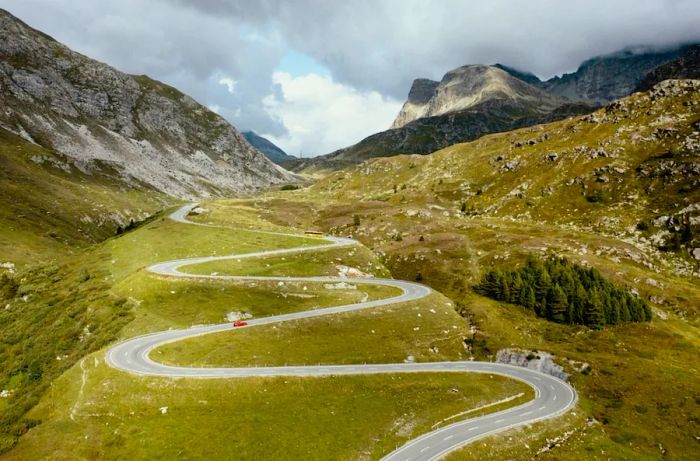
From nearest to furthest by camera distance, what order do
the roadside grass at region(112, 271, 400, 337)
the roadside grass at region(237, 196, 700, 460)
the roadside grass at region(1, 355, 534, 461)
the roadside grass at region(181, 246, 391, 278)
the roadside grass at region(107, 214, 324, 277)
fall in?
the roadside grass at region(1, 355, 534, 461) < the roadside grass at region(237, 196, 700, 460) < the roadside grass at region(112, 271, 400, 337) < the roadside grass at region(181, 246, 391, 278) < the roadside grass at region(107, 214, 324, 277)

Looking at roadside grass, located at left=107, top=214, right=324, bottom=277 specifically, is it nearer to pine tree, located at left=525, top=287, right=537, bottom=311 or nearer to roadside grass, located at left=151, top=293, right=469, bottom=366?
roadside grass, located at left=151, top=293, right=469, bottom=366

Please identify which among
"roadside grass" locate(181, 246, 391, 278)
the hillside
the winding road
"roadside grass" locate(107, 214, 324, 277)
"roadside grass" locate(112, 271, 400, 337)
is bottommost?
the winding road

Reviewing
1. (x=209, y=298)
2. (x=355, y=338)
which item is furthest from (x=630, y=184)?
(x=209, y=298)

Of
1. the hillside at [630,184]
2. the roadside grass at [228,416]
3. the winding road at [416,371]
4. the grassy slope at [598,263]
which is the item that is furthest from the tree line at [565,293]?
the roadside grass at [228,416]

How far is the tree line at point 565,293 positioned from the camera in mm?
93500

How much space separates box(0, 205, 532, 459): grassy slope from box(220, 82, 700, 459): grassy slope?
33.7ft

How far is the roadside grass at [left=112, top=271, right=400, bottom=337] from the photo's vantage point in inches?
2931

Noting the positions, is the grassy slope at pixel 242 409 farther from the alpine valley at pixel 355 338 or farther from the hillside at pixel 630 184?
the hillside at pixel 630 184

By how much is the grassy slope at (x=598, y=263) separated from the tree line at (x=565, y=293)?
3.50 meters

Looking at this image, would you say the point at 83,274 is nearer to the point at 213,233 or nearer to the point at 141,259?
the point at 141,259

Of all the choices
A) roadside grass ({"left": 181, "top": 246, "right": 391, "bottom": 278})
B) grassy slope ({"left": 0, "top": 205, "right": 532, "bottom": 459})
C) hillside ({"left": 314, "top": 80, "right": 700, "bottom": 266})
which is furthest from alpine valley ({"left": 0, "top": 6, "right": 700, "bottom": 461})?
hillside ({"left": 314, "top": 80, "right": 700, "bottom": 266})

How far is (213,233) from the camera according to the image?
428ft

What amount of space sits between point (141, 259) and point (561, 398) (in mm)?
95115

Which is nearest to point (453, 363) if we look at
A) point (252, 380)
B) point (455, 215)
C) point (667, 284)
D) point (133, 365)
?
point (252, 380)
